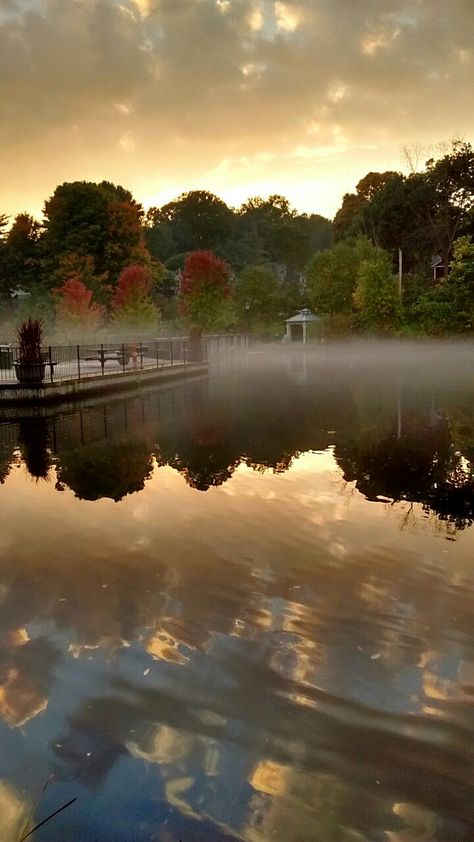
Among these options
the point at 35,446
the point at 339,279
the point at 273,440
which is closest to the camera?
the point at 35,446

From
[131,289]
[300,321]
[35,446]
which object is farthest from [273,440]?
[300,321]

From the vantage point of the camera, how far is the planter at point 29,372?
23.7 m

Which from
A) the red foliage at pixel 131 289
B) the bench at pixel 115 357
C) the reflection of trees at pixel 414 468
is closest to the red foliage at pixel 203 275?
the red foliage at pixel 131 289

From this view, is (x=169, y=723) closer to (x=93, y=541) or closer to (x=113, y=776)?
(x=113, y=776)

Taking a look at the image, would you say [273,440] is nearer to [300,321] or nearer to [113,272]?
[300,321]

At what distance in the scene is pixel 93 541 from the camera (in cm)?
832

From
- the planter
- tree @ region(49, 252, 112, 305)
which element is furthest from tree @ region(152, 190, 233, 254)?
the planter

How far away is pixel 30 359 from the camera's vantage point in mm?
24109

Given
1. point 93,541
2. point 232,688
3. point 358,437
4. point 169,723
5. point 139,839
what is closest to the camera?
point 139,839

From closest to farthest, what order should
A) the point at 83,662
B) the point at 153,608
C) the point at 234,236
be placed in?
the point at 83,662
the point at 153,608
the point at 234,236

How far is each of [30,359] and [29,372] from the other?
62 cm

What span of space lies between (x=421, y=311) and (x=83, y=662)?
192 feet

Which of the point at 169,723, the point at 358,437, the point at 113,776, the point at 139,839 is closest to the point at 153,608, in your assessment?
the point at 169,723

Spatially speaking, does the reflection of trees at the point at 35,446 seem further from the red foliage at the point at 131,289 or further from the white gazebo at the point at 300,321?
the white gazebo at the point at 300,321
